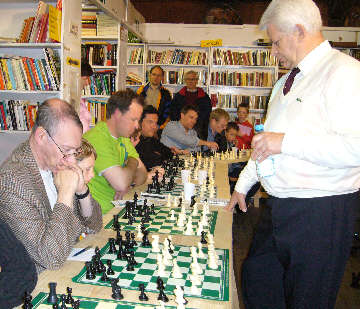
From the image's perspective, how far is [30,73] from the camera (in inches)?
165

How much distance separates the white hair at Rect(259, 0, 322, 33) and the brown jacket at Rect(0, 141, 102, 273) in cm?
138

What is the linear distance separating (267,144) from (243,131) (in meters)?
6.03

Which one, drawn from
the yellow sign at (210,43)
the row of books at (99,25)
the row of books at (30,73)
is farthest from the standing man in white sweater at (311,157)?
the yellow sign at (210,43)

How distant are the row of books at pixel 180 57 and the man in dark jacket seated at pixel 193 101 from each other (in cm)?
106

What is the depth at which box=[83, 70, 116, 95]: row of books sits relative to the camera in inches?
235

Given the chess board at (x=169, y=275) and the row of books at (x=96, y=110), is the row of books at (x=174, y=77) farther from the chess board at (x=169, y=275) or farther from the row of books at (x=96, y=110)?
the chess board at (x=169, y=275)

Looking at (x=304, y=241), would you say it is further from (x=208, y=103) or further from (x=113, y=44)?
(x=208, y=103)

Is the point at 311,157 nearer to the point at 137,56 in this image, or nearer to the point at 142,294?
the point at 142,294

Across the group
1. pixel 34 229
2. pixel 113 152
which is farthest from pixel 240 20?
pixel 34 229

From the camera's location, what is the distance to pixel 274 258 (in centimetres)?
211

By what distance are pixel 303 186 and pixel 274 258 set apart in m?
0.57

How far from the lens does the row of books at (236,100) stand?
8695 mm

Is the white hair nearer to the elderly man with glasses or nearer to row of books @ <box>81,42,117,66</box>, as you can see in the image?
the elderly man with glasses

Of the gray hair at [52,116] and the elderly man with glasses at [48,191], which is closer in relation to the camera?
the elderly man with glasses at [48,191]
